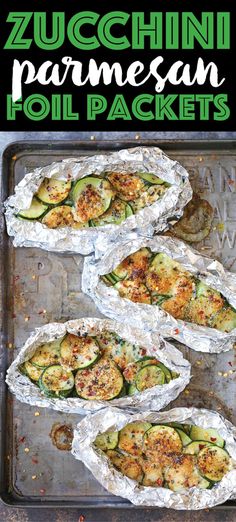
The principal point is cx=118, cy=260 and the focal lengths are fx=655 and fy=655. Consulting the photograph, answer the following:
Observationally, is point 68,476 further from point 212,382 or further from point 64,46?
point 64,46

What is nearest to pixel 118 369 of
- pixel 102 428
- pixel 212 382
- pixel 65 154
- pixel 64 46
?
pixel 102 428

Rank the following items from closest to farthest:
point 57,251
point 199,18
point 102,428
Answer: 1. point 102,428
2. point 57,251
3. point 199,18

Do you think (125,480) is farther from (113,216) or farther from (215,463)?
(113,216)

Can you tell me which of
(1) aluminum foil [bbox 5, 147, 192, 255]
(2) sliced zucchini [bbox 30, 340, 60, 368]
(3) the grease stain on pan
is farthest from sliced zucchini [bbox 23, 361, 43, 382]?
(1) aluminum foil [bbox 5, 147, 192, 255]

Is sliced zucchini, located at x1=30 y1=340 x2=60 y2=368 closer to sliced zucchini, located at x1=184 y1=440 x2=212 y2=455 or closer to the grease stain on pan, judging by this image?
the grease stain on pan

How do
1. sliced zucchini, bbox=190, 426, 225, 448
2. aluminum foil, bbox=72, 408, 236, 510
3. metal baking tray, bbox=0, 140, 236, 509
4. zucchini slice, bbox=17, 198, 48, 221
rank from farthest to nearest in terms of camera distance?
metal baking tray, bbox=0, 140, 236, 509 → zucchini slice, bbox=17, 198, 48, 221 → sliced zucchini, bbox=190, 426, 225, 448 → aluminum foil, bbox=72, 408, 236, 510

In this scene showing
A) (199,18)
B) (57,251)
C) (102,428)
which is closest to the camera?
(102,428)

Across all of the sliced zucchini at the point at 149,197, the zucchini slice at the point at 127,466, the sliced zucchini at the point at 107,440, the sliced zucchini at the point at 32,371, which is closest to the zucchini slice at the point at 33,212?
the sliced zucchini at the point at 149,197
